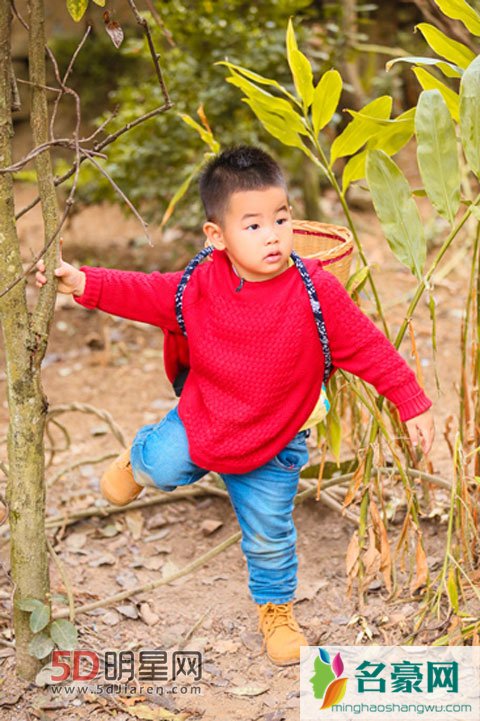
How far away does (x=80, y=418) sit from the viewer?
3188mm

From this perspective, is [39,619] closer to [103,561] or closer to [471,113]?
[103,561]

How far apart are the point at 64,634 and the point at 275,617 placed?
1.45 feet

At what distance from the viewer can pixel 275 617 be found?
2.01 m

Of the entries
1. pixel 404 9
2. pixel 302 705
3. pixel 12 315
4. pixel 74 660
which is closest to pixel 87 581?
pixel 74 660

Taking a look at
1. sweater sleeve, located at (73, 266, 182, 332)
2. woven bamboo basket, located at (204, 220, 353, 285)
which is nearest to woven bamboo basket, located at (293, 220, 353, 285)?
woven bamboo basket, located at (204, 220, 353, 285)

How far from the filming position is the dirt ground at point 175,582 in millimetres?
1850

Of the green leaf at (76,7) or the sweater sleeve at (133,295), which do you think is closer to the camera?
the green leaf at (76,7)

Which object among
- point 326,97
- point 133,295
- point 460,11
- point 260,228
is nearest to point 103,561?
point 133,295

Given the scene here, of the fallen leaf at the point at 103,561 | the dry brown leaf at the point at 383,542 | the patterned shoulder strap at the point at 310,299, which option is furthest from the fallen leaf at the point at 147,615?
the patterned shoulder strap at the point at 310,299

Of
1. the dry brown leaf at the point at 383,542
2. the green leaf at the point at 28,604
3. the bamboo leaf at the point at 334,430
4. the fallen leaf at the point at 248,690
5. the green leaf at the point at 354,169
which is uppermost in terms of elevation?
the green leaf at the point at 354,169

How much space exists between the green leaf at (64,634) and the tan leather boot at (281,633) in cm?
40

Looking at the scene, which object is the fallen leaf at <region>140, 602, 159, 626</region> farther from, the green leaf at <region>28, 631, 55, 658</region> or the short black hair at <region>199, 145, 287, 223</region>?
the short black hair at <region>199, 145, 287, 223</region>

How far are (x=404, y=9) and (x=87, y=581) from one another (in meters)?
4.84

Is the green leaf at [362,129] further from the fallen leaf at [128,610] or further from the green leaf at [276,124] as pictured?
the fallen leaf at [128,610]
